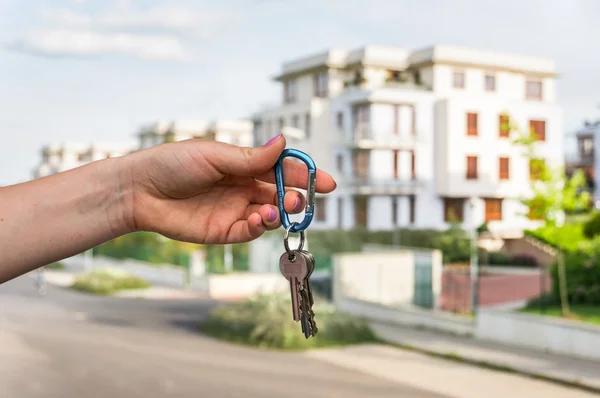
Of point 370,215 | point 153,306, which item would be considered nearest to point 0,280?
point 153,306

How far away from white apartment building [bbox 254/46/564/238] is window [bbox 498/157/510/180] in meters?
0.05

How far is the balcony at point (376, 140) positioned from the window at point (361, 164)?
755 millimetres

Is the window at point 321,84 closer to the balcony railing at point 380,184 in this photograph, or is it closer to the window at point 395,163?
the window at point 395,163

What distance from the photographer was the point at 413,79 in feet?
136

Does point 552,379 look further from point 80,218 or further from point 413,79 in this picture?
point 413,79

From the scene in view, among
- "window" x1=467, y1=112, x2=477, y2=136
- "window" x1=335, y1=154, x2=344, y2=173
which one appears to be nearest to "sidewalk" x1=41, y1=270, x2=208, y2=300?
"window" x1=335, y1=154, x2=344, y2=173

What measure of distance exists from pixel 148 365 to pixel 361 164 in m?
26.7

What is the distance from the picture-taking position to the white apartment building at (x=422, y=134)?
3881 cm

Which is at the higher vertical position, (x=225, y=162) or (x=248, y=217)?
(x=225, y=162)

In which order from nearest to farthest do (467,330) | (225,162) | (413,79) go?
(225,162) < (467,330) < (413,79)

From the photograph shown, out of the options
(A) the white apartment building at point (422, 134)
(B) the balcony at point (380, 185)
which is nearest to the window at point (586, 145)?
(A) the white apartment building at point (422, 134)

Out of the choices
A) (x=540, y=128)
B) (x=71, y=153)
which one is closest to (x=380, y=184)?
(x=540, y=128)

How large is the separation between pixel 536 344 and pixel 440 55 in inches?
1077

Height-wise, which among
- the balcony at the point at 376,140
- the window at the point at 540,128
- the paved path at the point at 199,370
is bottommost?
the paved path at the point at 199,370
